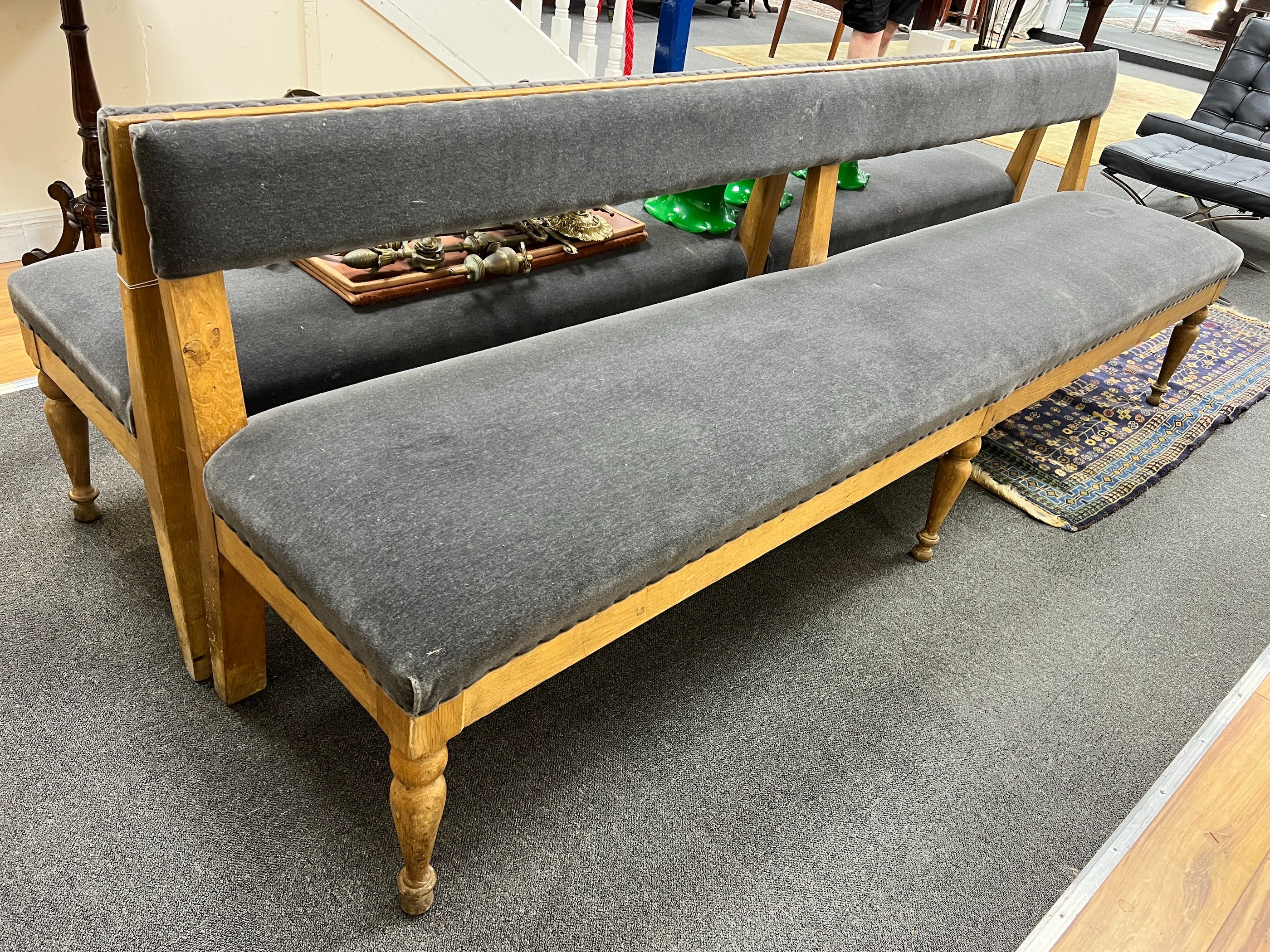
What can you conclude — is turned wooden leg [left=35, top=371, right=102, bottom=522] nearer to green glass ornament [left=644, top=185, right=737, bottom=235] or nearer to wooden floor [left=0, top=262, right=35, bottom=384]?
wooden floor [left=0, top=262, right=35, bottom=384]

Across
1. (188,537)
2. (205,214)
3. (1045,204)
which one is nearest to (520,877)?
(188,537)

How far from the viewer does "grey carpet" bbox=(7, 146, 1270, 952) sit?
1220 mm

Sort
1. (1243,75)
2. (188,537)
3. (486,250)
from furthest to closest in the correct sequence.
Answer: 1. (1243,75)
2. (486,250)
3. (188,537)

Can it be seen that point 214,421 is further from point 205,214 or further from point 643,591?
point 643,591

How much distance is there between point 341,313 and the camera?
1.54 metres

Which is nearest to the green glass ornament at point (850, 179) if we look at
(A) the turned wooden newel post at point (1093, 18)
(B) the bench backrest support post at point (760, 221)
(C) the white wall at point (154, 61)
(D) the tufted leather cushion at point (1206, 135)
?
(B) the bench backrest support post at point (760, 221)

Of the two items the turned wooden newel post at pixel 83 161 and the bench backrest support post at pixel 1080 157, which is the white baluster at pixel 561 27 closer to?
the turned wooden newel post at pixel 83 161

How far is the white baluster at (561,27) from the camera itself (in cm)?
315

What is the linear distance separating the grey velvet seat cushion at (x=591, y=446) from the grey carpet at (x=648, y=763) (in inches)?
17.0

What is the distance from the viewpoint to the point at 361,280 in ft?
5.19

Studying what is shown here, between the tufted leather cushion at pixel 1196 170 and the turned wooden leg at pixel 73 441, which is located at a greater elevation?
the tufted leather cushion at pixel 1196 170

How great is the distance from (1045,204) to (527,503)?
2.14 m

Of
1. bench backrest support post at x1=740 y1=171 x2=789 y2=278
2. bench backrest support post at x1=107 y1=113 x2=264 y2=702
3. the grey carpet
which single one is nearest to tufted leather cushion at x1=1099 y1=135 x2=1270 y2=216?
the grey carpet

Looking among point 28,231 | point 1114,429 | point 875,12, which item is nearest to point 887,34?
point 875,12
